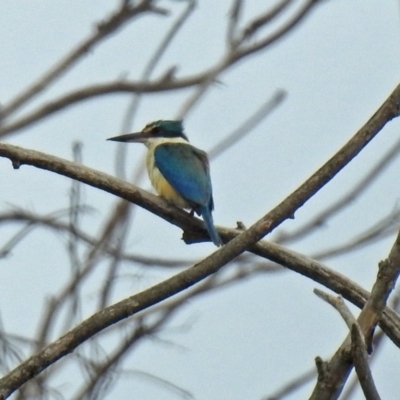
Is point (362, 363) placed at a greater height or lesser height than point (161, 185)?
lesser

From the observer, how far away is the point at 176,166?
520cm

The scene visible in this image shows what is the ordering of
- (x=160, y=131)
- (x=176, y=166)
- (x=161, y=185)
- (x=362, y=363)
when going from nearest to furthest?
(x=362, y=363) → (x=161, y=185) → (x=176, y=166) → (x=160, y=131)

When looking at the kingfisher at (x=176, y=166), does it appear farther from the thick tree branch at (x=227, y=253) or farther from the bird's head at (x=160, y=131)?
the thick tree branch at (x=227, y=253)

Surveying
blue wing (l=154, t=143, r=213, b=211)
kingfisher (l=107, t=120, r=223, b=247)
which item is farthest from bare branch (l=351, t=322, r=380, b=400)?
blue wing (l=154, t=143, r=213, b=211)

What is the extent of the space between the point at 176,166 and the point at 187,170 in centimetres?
8

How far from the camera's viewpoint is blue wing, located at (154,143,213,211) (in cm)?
472

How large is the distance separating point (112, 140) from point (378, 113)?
9.03 feet

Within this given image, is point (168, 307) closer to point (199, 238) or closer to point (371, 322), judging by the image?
point (199, 238)

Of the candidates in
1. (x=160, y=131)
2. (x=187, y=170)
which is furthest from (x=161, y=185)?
(x=160, y=131)

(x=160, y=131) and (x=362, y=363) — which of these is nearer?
(x=362, y=363)

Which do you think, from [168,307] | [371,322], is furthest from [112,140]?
[371,322]

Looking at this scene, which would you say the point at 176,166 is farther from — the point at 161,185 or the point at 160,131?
the point at 160,131

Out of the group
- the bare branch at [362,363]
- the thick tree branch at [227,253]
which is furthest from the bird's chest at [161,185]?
the bare branch at [362,363]

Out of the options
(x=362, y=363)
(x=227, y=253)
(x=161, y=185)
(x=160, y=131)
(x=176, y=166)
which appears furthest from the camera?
(x=160, y=131)
